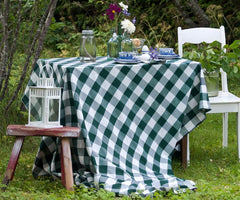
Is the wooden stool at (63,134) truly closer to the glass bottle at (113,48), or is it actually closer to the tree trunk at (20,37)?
the glass bottle at (113,48)

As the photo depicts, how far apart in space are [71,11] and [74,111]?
21.5ft

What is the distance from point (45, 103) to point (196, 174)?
4.06ft

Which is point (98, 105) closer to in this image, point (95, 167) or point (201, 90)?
point (95, 167)

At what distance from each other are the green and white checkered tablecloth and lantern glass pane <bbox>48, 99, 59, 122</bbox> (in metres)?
0.06

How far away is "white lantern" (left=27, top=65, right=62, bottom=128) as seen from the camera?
3281 millimetres

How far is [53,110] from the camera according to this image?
3.32m

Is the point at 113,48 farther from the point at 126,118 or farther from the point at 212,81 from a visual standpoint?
the point at 212,81

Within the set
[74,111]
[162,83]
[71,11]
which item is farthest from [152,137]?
[71,11]

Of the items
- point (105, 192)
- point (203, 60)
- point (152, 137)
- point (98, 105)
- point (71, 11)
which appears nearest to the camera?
point (105, 192)

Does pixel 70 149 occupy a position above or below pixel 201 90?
below

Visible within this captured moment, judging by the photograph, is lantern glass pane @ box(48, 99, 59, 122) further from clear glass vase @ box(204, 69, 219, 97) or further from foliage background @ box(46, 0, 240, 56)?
foliage background @ box(46, 0, 240, 56)

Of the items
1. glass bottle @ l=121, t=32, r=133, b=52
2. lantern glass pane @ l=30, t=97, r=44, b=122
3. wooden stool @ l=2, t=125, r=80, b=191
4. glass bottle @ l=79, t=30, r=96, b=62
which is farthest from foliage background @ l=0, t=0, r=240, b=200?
glass bottle @ l=121, t=32, r=133, b=52

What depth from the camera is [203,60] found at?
13.0ft

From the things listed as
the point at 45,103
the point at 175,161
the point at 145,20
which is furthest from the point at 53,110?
the point at 145,20
